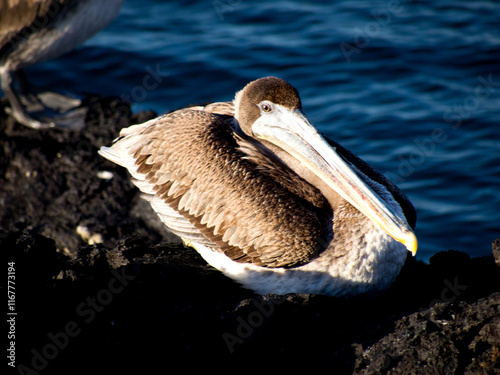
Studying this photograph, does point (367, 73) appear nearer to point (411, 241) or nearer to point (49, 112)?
point (49, 112)

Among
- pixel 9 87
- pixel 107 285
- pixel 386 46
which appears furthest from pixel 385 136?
pixel 107 285

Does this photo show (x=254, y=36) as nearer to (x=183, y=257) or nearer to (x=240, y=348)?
(x=183, y=257)

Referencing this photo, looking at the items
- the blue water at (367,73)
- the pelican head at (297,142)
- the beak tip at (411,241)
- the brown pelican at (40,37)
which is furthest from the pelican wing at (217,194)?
the blue water at (367,73)

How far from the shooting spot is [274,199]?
468 cm

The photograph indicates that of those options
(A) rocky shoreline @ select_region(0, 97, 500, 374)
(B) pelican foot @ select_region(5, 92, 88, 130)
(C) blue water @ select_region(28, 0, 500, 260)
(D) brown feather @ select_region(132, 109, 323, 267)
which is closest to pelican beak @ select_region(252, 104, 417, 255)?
(D) brown feather @ select_region(132, 109, 323, 267)

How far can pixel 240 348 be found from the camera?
12.5ft

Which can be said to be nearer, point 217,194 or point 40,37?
point 217,194

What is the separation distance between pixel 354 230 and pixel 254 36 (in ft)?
24.7

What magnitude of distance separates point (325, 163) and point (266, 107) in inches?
26.2

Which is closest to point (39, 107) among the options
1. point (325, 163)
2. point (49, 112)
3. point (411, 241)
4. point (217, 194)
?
point (49, 112)

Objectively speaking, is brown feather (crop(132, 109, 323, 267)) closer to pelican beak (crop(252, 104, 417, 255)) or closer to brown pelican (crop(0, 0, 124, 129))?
pelican beak (crop(252, 104, 417, 255))

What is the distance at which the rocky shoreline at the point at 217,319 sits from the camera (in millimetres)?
3686

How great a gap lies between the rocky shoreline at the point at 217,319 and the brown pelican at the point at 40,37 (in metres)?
3.13

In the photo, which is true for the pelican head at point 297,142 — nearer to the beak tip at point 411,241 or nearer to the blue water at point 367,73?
the beak tip at point 411,241
